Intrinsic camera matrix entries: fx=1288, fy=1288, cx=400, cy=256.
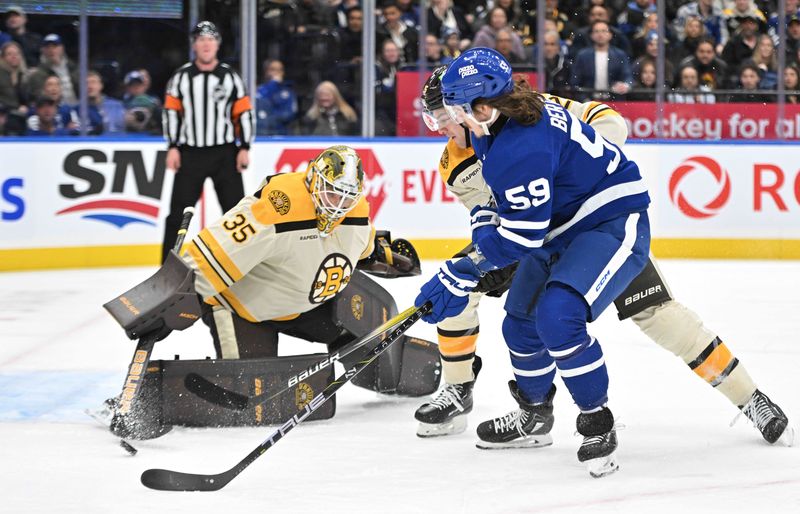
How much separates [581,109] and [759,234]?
422 centimetres

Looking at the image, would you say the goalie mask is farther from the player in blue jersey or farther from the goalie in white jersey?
the player in blue jersey

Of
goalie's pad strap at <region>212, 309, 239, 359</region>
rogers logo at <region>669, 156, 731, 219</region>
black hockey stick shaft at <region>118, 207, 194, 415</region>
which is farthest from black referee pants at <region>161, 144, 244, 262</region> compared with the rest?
black hockey stick shaft at <region>118, 207, 194, 415</region>

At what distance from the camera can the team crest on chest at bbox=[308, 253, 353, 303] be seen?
3.65 m

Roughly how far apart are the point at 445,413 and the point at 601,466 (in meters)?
0.57

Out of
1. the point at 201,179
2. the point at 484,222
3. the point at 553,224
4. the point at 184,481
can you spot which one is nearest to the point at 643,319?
the point at 553,224

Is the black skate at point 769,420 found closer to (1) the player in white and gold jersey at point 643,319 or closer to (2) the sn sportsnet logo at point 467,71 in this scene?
(1) the player in white and gold jersey at point 643,319

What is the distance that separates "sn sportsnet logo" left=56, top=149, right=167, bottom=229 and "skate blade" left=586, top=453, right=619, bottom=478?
4472mm

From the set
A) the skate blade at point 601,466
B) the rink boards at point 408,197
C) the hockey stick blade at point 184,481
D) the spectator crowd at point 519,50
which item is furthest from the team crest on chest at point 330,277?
the spectator crowd at point 519,50

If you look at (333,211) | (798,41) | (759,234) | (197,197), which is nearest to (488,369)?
(333,211)

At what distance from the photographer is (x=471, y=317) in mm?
3506

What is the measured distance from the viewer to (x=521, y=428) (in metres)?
3.30

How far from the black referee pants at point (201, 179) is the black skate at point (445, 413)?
3128 mm

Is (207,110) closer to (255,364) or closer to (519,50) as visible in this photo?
(519,50)

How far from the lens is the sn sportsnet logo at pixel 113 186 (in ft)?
22.6
